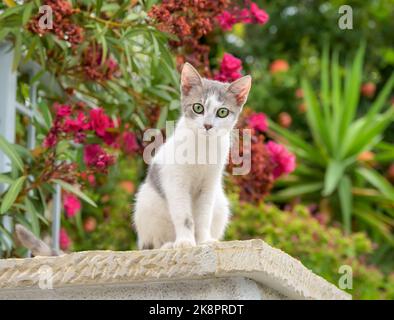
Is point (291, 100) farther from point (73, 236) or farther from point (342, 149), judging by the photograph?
point (73, 236)

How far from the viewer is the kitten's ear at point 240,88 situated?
298cm

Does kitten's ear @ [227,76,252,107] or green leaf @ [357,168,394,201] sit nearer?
kitten's ear @ [227,76,252,107]

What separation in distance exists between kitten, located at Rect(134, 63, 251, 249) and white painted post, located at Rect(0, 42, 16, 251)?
972 mm

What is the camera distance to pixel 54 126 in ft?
11.5

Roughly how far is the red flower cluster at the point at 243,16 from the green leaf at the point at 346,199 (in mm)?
3353

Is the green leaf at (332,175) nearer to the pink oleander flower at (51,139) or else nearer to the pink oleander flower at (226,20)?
the pink oleander flower at (226,20)

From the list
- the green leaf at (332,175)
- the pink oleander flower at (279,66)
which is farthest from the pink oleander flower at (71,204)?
the pink oleander flower at (279,66)

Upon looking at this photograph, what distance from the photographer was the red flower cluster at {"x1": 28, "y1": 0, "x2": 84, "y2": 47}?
3469mm

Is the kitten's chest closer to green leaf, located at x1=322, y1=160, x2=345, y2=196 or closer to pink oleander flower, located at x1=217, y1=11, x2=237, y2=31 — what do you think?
pink oleander flower, located at x1=217, y1=11, x2=237, y2=31

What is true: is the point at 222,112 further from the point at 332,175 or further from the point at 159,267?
the point at 332,175

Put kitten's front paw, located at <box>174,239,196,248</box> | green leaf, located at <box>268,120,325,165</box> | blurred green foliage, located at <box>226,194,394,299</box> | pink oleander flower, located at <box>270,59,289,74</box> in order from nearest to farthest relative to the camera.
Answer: kitten's front paw, located at <box>174,239,196,248</box>
blurred green foliage, located at <box>226,194,394,299</box>
green leaf, located at <box>268,120,325,165</box>
pink oleander flower, located at <box>270,59,289,74</box>

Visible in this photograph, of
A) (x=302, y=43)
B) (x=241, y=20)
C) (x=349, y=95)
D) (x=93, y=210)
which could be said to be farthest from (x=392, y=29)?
(x=241, y=20)

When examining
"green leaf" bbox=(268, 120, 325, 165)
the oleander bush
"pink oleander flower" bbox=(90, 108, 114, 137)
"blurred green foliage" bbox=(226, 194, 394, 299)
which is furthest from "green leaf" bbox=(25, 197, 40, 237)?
"green leaf" bbox=(268, 120, 325, 165)

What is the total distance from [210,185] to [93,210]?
2730mm
